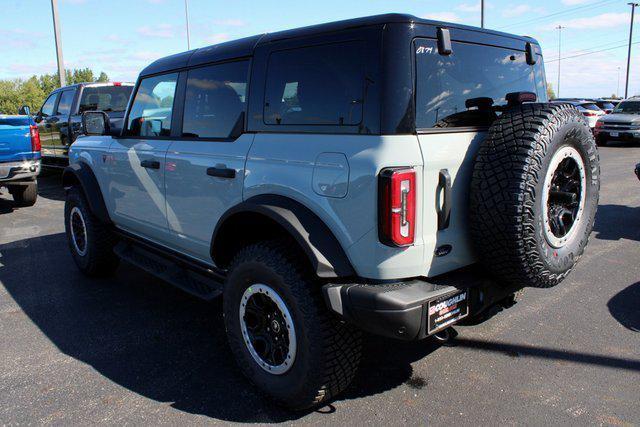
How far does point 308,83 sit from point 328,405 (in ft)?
5.85

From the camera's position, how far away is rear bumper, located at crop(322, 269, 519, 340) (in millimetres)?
2299

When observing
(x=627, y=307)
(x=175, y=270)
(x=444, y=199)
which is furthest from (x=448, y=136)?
(x=627, y=307)

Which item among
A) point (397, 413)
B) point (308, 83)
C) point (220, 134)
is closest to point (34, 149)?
point (220, 134)

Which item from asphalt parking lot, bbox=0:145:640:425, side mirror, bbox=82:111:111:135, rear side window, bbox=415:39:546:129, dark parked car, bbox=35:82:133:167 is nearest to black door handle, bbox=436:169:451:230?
rear side window, bbox=415:39:546:129

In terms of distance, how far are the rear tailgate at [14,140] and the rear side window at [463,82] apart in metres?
7.82

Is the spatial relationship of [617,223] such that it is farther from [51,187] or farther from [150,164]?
[51,187]

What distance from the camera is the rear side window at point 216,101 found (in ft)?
10.5

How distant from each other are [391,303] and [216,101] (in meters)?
1.92

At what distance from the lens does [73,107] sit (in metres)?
9.98

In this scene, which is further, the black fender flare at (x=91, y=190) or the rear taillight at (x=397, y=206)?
the black fender flare at (x=91, y=190)

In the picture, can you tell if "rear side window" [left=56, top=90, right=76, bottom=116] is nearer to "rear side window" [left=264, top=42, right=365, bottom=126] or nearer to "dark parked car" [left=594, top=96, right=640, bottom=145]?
"rear side window" [left=264, top=42, right=365, bottom=126]

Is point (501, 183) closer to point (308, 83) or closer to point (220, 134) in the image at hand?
point (308, 83)

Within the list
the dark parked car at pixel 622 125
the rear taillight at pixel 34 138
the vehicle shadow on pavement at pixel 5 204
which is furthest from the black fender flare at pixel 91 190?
the dark parked car at pixel 622 125

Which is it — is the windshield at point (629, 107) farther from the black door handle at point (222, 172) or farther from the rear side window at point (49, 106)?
the black door handle at point (222, 172)
